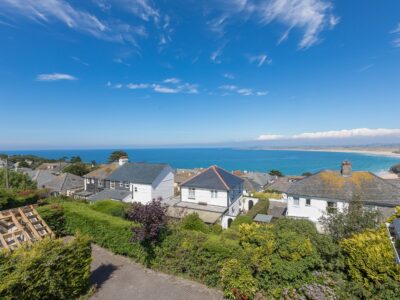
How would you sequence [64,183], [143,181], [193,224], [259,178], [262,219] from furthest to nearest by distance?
1. [259,178]
2. [64,183]
3. [143,181]
4. [262,219]
5. [193,224]

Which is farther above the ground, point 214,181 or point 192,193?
point 214,181

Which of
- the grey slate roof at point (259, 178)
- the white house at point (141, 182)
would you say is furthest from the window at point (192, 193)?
the grey slate roof at point (259, 178)

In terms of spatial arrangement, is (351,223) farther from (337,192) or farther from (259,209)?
(259,209)

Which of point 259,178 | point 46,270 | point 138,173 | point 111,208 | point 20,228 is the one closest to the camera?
point 46,270

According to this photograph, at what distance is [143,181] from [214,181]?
12.4 metres

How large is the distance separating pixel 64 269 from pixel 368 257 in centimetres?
1136

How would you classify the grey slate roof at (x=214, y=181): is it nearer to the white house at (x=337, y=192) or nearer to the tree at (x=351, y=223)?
the white house at (x=337, y=192)

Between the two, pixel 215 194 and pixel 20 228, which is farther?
pixel 215 194

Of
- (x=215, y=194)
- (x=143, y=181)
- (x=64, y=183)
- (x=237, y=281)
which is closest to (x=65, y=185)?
(x=64, y=183)

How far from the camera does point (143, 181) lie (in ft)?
109

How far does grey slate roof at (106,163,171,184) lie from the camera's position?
111ft

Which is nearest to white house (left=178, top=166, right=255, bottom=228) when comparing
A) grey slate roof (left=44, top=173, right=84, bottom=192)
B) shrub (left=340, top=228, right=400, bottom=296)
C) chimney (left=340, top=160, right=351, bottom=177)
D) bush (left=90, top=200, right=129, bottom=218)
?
bush (left=90, top=200, right=129, bottom=218)

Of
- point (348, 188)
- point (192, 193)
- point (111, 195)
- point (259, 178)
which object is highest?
point (348, 188)

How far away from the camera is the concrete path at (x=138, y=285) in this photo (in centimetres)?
938
